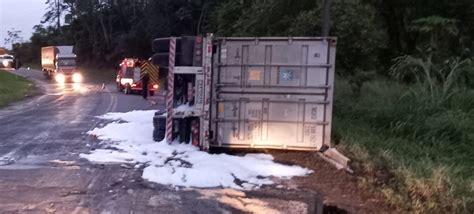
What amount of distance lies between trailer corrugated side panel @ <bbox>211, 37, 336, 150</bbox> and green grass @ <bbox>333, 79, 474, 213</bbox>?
1.05 meters

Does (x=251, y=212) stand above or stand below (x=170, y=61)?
below

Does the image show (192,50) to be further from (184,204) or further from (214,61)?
(184,204)

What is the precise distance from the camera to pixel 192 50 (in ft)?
39.4

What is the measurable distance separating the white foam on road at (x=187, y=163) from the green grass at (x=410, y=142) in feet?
5.29

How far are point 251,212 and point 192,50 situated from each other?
527 centimetres

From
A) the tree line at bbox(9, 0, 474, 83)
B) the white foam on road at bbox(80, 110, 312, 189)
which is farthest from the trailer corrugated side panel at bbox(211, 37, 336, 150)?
the tree line at bbox(9, 0, 474, 83)

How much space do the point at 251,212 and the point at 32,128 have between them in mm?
9891

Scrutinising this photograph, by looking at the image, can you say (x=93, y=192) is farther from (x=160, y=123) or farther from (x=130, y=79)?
(x=130, y=79)

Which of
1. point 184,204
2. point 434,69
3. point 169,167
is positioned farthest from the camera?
point 434,69

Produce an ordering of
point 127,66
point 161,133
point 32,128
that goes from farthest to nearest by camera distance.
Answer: point 127,66, point 32,128, point 161,133

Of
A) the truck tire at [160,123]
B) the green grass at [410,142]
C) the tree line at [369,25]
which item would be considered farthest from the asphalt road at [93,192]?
the tree line at [369,25]

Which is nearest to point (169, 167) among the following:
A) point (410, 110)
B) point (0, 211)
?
point (0, 211)

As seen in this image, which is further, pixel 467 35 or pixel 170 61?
pixel 467 35

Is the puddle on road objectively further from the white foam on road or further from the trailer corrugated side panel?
the trailer corrugated side panel
